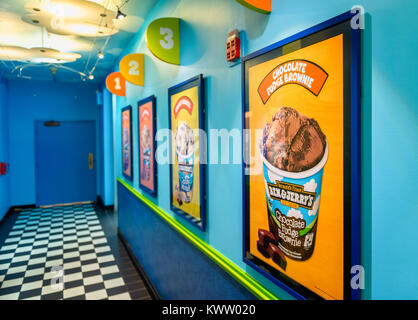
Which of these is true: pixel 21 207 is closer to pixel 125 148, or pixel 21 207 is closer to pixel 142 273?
pixel 125 148

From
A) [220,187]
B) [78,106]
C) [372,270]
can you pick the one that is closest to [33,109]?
[78,106]

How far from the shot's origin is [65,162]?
7.65 m

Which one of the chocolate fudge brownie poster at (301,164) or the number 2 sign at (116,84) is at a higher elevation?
the number 2 sign at (116,84)

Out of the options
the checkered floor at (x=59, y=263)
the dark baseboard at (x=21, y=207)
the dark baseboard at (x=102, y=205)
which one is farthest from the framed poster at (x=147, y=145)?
the dark baseboard at (x=21, y=207)

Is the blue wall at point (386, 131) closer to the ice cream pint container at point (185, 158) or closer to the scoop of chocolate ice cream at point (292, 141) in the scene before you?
the scoop of chocolate ice cream at point (292, 141)

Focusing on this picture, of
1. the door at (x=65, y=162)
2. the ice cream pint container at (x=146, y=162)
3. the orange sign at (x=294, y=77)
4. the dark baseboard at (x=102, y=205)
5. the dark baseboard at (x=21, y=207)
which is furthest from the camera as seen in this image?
the door at (x=65, y=162)

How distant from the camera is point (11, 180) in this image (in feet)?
23.8

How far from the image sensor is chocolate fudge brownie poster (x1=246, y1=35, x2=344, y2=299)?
107 centimetres

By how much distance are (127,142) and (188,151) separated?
98.1 inches

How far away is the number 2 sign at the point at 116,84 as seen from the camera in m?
4.39

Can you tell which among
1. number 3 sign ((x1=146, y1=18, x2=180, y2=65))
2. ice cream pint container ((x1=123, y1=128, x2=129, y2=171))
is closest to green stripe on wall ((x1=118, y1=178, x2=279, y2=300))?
number 3 sign ((x1=146, y1=18, x2=180, y2=65))

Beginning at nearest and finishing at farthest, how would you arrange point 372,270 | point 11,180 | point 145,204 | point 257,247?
point 372,270
point 257,247
point 145,204
point 11,180
